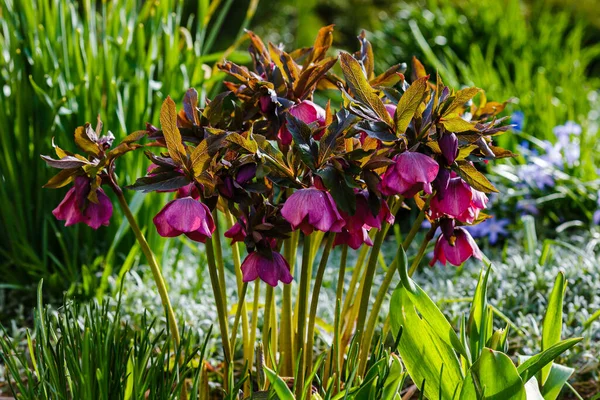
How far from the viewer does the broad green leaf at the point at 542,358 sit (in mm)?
1082

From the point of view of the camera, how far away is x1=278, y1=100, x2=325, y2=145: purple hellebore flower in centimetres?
119

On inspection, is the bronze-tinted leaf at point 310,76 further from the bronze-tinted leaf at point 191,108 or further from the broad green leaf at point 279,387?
the broad green leaf at point 279,387

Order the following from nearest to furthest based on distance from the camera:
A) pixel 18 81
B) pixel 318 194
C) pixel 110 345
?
A: pixel 318 194
pixel 110 345
pixel 18 81

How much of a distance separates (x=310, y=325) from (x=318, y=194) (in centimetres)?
35

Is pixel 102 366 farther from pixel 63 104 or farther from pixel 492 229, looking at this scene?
pixel 492 229

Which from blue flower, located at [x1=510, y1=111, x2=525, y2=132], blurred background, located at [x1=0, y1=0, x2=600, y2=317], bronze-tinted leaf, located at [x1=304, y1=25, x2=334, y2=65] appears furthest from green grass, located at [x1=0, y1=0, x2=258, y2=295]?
blue flower, located at [x1=510, y1=111, x2=525, y2=132]

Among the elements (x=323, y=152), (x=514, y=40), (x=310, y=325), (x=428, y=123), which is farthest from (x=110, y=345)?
(x=514, y=40)

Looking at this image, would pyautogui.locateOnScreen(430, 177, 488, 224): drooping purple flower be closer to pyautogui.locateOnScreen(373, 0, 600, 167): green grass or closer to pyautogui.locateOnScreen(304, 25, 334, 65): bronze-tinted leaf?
pyautogui.locateOnScreen(304, 25, 334, 65): bronze-tinted leaf

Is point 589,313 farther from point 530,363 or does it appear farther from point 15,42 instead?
point 15,42

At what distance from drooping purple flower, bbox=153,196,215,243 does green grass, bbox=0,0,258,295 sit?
1.04 m

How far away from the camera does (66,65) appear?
2178 mm

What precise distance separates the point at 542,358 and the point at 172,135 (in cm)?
67

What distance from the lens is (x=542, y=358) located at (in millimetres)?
1103

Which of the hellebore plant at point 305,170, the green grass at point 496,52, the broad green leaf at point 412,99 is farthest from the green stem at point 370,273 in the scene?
Result: the green grass at point 496,52
